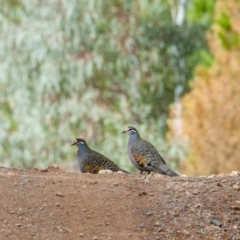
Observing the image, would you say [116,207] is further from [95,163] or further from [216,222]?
[95,163]

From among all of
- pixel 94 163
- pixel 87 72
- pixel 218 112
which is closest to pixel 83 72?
pixel 87 72

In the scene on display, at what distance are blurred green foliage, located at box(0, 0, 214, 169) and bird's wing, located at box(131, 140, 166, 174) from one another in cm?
1724

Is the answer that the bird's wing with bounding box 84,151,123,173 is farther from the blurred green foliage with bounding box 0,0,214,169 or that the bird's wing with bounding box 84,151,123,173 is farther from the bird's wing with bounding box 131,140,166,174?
the blurred green foliage with bounding box 0,0,214,169

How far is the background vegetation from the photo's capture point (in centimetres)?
3006

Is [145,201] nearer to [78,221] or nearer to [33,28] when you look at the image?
[78,221]

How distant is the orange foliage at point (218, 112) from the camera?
23.2 metres

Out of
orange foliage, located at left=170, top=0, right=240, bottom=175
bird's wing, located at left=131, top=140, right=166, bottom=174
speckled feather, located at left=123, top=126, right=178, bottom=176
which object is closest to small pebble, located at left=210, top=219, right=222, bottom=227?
speckled feather, located at left=123, top=126, right=178, bottom=176

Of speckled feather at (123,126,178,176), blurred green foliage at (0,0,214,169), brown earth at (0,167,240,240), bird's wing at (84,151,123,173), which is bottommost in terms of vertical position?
brown earth at (0,167,240,240)

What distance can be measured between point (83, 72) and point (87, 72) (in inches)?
4.4

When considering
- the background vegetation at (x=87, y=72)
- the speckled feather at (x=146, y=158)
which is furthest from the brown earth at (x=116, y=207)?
the background vegetation at (x=87, y=72)

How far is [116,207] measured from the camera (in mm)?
8359

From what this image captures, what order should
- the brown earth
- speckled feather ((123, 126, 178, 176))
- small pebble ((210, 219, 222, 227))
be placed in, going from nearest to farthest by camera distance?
the brown earth < small pebble ((210, 219, 222, 227)) < speckled feather ((123, 126, 178, 176))

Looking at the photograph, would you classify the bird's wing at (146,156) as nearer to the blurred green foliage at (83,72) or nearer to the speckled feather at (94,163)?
the speckled feather at (94,163)

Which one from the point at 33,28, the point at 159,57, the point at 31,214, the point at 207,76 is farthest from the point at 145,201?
the point at 159,57
